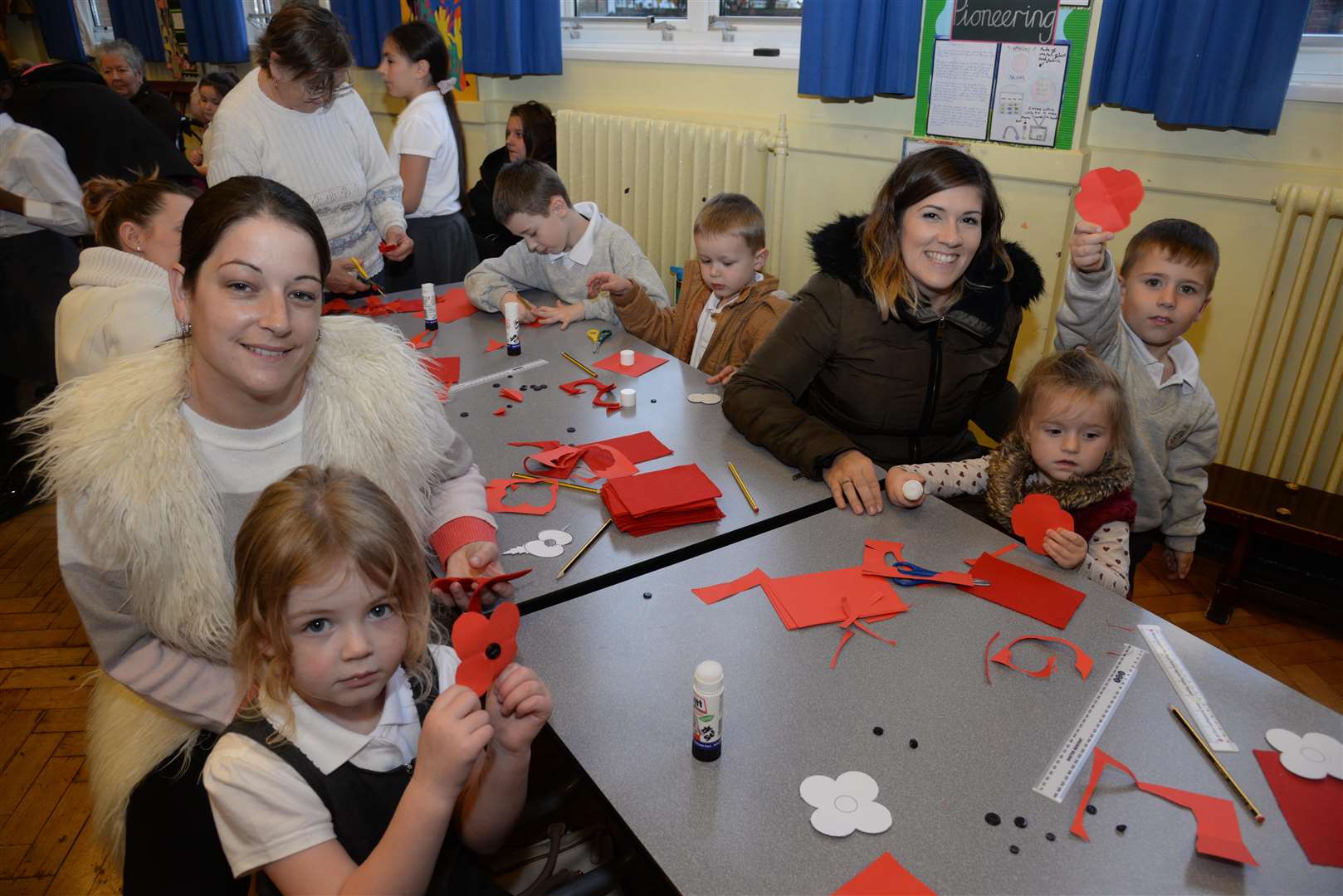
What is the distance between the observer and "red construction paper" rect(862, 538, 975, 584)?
1474 mm

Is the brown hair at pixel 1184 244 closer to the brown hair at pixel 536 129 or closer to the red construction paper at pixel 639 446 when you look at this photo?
the red construction paper at pixel 639 446

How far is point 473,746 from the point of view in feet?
3.17

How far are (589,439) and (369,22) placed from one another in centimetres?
438

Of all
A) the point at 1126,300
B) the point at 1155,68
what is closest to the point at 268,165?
the point at 1126,300

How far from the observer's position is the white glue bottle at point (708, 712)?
105 cm

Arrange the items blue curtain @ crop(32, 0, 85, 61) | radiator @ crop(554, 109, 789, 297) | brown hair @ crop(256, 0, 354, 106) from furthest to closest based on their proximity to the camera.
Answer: blue curtain @ crop(32, 0, 85, 61), radiator @ crop(554, 109, 789, 297), brown hair @ crop(256, 0, 354, 106)

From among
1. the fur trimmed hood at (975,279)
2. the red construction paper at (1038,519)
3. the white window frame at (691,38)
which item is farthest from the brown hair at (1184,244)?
the white window frame at (691,38)

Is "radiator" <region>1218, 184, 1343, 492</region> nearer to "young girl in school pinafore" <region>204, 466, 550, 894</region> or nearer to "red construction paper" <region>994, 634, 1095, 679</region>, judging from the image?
"red construction paper" <region>994, 634, 1095, 679</region>

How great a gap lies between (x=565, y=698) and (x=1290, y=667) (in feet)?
8.09

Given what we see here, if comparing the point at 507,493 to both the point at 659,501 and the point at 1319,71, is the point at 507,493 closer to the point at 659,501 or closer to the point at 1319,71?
the point at 659,501

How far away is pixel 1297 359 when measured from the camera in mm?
2852

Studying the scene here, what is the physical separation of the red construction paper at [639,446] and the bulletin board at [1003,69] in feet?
6.65

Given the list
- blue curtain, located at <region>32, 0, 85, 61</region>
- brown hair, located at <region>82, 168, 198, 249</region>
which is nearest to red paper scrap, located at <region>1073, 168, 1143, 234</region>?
brown hair, located at <region>82, 168, 198, 249</region>

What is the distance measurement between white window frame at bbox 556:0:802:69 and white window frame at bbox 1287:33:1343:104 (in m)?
1.72
